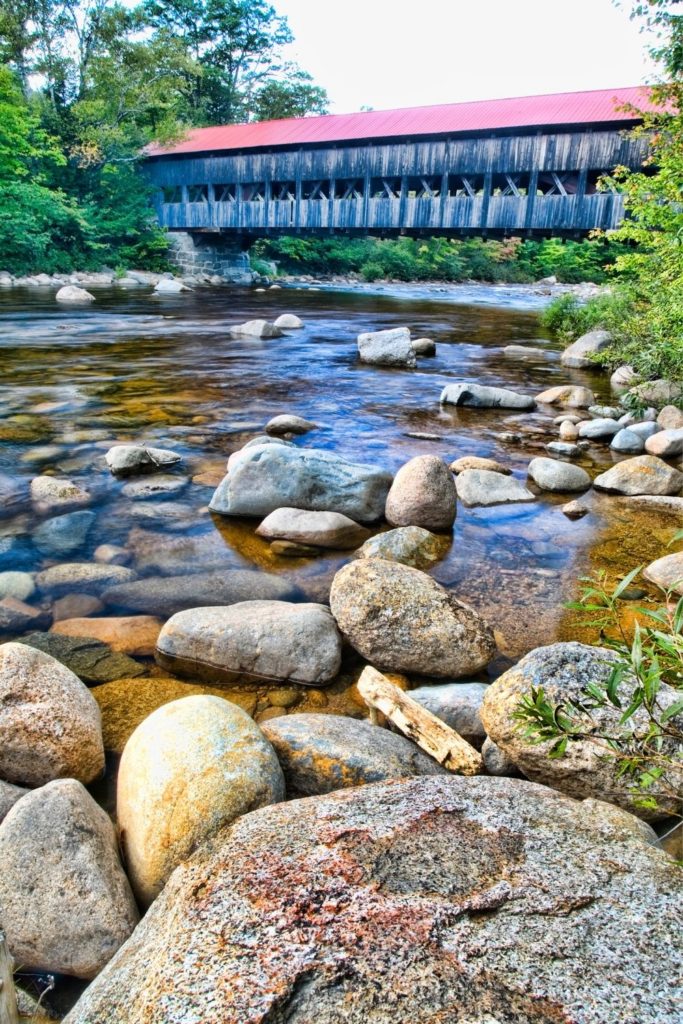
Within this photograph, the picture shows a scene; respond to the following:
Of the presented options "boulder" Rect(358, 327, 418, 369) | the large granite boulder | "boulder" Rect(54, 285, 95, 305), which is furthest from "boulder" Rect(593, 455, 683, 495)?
"boulder" Rect(54, 285, 95, 305)

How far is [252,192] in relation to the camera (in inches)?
1118

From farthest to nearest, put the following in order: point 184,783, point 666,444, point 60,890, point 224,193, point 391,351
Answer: point 224,193 < point 391,351 < point 666,444 < point 184,783 < point 60,890

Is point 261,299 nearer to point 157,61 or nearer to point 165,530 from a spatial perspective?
point 157,61

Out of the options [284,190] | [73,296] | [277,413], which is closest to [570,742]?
[277,413]

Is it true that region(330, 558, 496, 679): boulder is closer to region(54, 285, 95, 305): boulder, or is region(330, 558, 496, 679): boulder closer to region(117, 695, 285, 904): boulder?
region(117, 695, 285, 904): boulder

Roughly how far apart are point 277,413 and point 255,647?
5223 millimetres

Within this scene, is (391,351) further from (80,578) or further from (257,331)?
(80,578)

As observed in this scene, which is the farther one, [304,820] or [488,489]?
[488,489]

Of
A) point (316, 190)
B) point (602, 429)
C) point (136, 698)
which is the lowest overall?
point (136, 698)

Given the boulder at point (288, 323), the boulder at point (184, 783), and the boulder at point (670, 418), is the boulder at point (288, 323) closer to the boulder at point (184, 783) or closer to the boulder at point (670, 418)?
the boulder at point (670, 418)

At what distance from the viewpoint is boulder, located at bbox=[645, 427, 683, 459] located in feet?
20.0

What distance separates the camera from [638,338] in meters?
9.32

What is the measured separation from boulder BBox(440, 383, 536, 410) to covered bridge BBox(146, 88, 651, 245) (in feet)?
34.8

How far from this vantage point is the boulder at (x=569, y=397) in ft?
27.3
